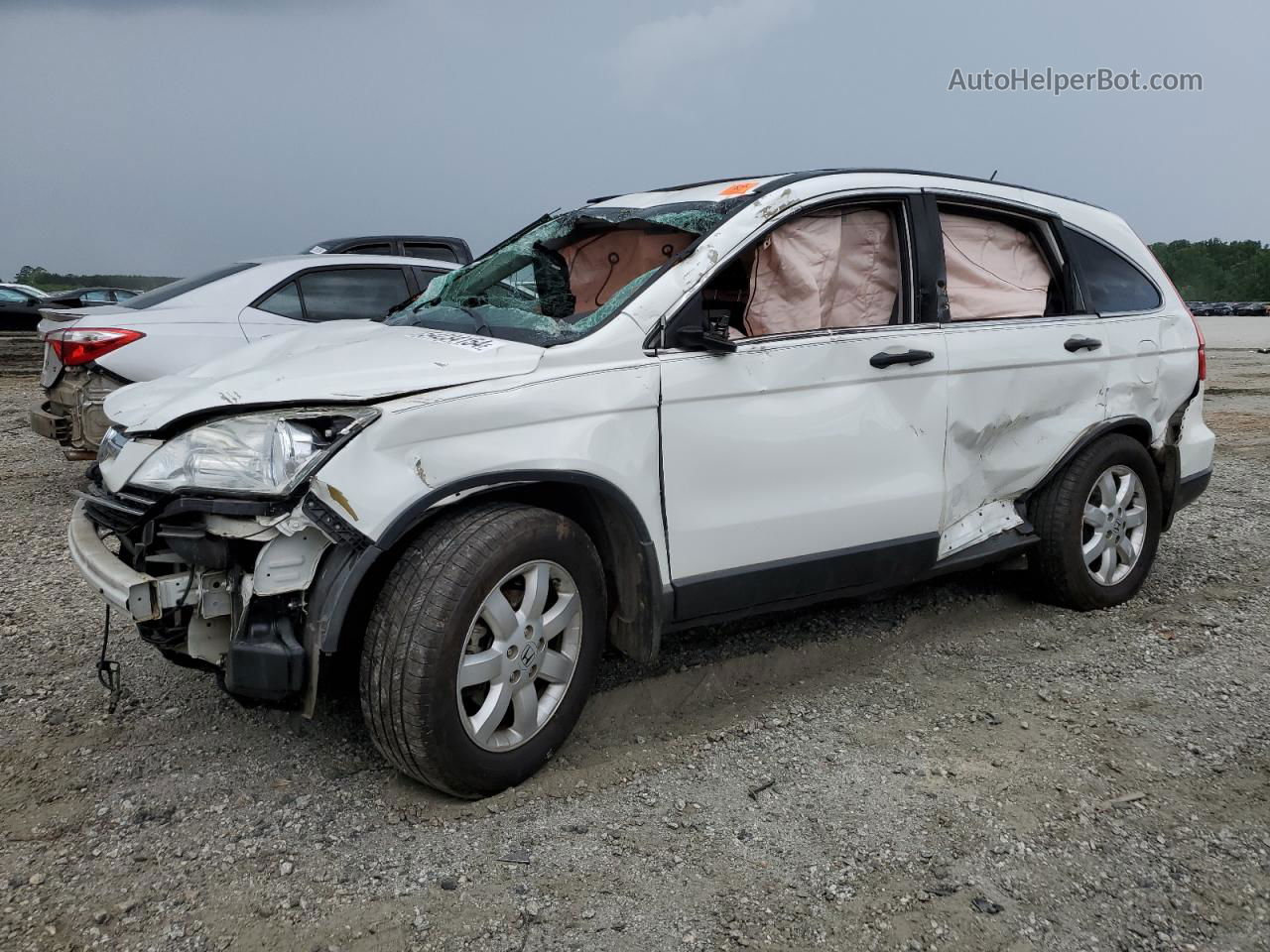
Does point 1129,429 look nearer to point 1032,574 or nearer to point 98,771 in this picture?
point 1032,574

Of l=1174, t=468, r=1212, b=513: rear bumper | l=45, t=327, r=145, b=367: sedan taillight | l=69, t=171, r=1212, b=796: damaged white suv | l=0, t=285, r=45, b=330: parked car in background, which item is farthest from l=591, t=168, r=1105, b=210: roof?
l=0, t=285, r=45, b=330: parked car in background

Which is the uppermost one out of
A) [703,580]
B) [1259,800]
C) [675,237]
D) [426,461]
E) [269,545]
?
[675,237]

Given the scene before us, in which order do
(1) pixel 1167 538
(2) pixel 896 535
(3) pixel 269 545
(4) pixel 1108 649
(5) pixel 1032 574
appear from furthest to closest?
(1) pixel 1167 538 → (5) pixel 1032 574 → (4) pixel 1108 649 → (2) pixel 896 535 → (3) pixel 269 545

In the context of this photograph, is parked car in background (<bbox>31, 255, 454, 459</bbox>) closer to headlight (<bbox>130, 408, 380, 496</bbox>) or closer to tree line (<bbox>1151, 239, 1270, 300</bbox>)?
headlight (<bbox>130, 408, 380, 496</bbox>)

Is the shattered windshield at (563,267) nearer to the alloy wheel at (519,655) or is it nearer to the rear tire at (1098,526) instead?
the alloy wheel at (519,655)

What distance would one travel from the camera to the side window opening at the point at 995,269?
13.9 ft

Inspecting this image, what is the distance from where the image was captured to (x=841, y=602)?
4.89 m

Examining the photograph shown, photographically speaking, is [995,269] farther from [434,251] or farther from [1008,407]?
[434,251]

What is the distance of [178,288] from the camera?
275 inches

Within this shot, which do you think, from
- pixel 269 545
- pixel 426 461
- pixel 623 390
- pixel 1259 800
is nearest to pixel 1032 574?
pixel 1259 800

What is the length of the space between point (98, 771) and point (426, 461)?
4.97 feet

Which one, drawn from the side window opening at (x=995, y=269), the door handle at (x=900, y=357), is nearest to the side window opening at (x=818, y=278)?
the door handle at (x=900, y=357)

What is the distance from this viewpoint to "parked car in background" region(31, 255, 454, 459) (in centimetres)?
635

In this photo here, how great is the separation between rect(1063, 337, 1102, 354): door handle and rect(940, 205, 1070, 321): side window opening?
165mm
